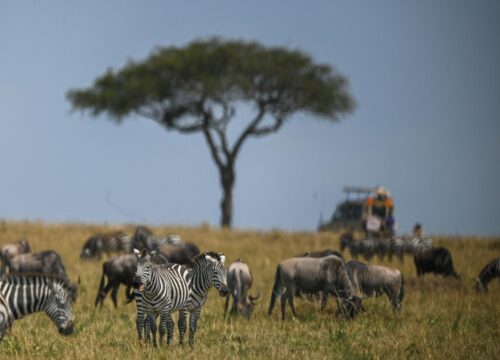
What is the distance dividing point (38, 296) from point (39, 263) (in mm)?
8522

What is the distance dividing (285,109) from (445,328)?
36097 millimetres

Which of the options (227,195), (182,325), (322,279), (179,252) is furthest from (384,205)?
(182,325)

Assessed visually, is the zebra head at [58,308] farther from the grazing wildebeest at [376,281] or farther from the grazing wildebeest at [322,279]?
the grazing wildebeest at [376,281]

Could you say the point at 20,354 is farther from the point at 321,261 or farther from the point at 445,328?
the point at 445,328

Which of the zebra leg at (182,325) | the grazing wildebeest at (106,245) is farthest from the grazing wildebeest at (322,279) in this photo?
the grazing wildebeest at (106,245)

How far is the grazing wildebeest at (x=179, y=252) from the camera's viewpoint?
2298 centimetres

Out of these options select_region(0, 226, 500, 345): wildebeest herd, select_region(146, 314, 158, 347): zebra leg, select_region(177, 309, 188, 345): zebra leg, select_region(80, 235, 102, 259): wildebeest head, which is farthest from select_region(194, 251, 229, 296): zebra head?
select_region(80, 235, 102, 259): wildebeest head

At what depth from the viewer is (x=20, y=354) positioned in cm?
1244

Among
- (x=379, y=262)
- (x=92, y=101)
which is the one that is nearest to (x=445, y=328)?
(x=379, y=262)

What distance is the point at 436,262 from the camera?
24766 millimetres

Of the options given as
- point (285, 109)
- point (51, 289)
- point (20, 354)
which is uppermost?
point (285, 109)

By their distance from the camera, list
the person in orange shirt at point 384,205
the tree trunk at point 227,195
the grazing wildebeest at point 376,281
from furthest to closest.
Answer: the tree trunk at point 227,195 < the person in orange shirt at point 384,205 < the grazing wildebeest at point 376,281

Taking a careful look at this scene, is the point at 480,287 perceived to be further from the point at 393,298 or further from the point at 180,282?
the point at 180,282

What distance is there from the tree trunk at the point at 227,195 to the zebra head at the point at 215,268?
3570 cm
